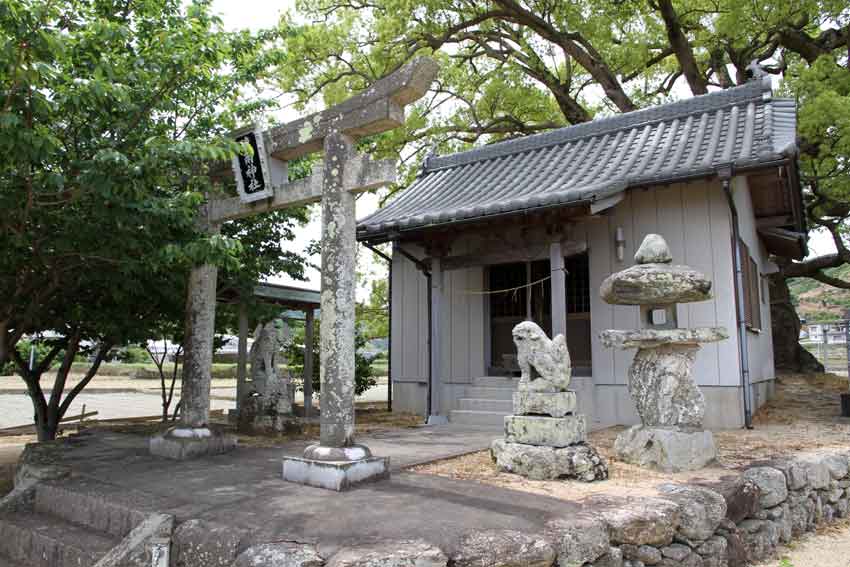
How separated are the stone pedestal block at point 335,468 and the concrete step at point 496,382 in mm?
5095

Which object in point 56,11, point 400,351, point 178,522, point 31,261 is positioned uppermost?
point 56,11

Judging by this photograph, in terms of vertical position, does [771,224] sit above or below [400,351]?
above

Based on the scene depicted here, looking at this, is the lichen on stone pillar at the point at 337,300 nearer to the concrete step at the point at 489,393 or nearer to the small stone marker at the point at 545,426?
the small stone marker at the point at 545,426

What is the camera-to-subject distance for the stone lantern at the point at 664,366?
6066mm

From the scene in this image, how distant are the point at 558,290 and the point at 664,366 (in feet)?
9.85

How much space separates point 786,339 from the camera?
17.3 metres

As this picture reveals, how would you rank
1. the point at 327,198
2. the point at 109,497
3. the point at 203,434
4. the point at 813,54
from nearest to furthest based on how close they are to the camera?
1. the point at 109,497
2. the point at 327,198
3. the point at 203,434
4. the point at 813,54

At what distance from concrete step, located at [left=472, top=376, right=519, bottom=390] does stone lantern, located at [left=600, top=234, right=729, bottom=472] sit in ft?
12.5

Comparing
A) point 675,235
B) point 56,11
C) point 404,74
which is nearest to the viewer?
point 56,11

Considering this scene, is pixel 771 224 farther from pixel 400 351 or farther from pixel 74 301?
pixel 74 301

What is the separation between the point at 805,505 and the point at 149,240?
291 inches

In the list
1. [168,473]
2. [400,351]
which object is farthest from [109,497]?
[400,351]

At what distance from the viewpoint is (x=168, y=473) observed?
19.1 feet

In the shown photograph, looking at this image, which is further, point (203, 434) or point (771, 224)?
point (771, 224)
